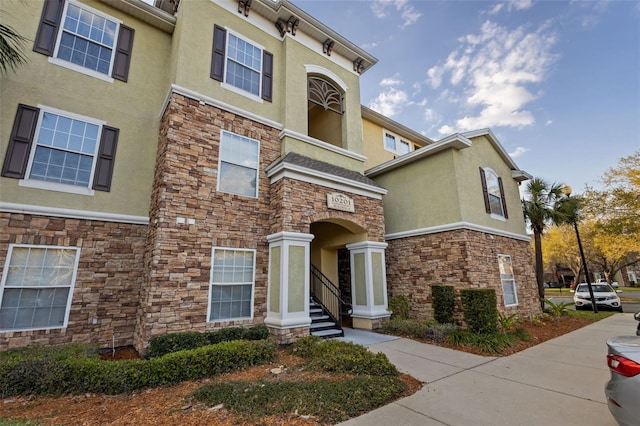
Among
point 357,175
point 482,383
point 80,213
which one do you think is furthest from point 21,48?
point 482,383

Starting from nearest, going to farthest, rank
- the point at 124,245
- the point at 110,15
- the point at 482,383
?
the point at 482,383 < the point at 124,245 < the point at 110,15

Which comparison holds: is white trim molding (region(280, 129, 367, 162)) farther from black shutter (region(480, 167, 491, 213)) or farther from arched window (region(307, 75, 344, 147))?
black shutter (region(480, 167, 491, 213))

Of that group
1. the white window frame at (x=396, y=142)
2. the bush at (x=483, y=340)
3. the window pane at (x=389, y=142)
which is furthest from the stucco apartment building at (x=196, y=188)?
the window pane at (x=389, y=142)

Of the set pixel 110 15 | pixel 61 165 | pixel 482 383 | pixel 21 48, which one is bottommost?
pixel 482 383

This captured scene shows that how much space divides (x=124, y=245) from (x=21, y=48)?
5.28 metres

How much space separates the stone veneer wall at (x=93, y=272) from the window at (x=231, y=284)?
79.1 inches

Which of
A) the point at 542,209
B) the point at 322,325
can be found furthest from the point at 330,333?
the point at 542,209

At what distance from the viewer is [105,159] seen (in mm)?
7453

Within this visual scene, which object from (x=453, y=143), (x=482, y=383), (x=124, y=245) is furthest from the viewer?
(x=453, y=143)

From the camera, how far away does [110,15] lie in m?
8.20

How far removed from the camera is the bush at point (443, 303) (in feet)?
29.7

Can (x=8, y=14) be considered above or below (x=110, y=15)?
below

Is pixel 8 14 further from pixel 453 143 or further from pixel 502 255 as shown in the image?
pixel 502 255

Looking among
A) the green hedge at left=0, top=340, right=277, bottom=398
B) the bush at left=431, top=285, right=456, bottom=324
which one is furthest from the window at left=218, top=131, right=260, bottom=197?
the bush at left=431, top=285, right=456, bottom=324
